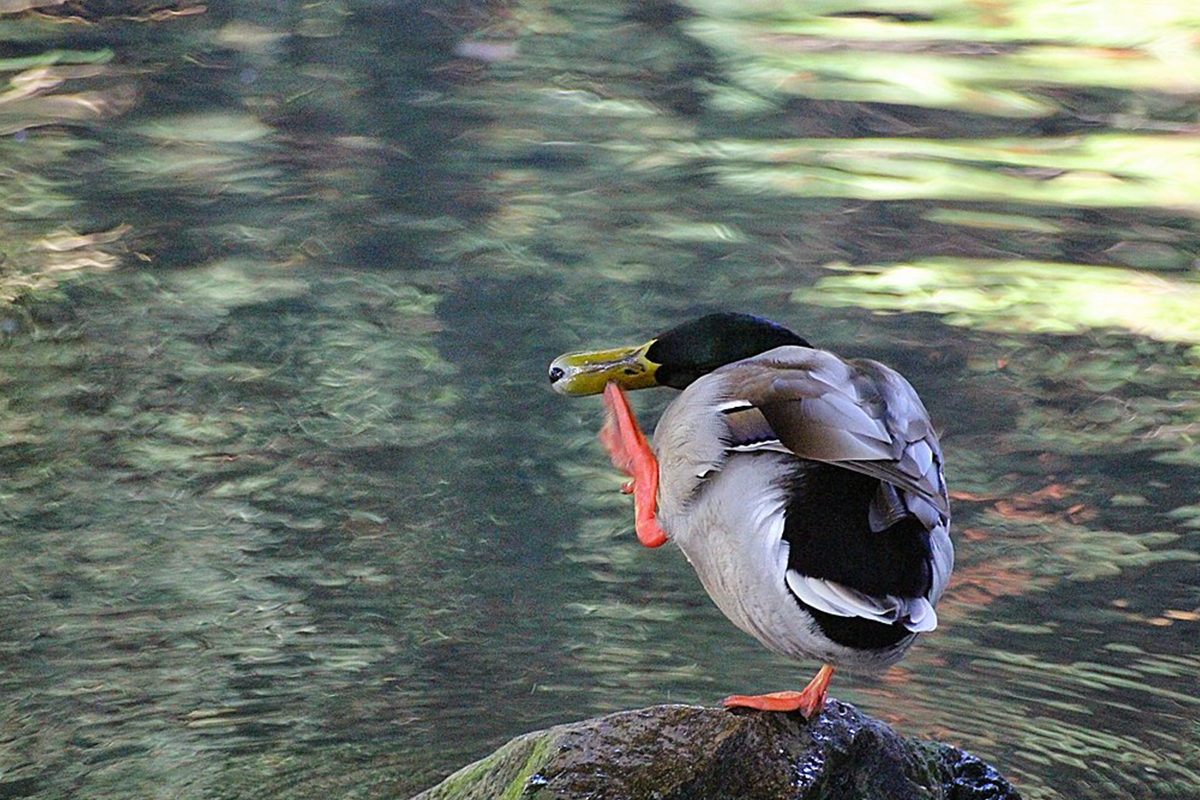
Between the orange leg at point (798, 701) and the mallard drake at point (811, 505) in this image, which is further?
the orange leg at point (798, 701)

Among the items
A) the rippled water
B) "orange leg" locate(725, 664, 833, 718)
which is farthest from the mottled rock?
the rippled water

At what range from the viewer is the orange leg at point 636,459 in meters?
3.36

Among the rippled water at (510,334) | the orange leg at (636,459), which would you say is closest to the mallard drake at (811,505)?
the orange leg at (636,459)

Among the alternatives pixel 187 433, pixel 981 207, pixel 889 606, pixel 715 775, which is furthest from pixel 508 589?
pixel 889 606

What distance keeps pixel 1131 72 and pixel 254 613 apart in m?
4.03

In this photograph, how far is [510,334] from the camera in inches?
230

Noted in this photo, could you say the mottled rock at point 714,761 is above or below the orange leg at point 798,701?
below

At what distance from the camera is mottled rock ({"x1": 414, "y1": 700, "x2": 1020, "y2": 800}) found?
119 inches

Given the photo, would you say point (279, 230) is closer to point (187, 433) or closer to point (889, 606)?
point (187, 433)

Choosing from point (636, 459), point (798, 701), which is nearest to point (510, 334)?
point (636, 459)

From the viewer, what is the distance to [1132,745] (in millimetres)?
5008

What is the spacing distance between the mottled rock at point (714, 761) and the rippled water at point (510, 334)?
200cm

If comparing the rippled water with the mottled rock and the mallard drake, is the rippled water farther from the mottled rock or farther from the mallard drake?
the mallard drake

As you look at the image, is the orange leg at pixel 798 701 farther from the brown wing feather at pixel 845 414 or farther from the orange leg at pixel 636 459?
the brown wing feather at pixel 845 414
